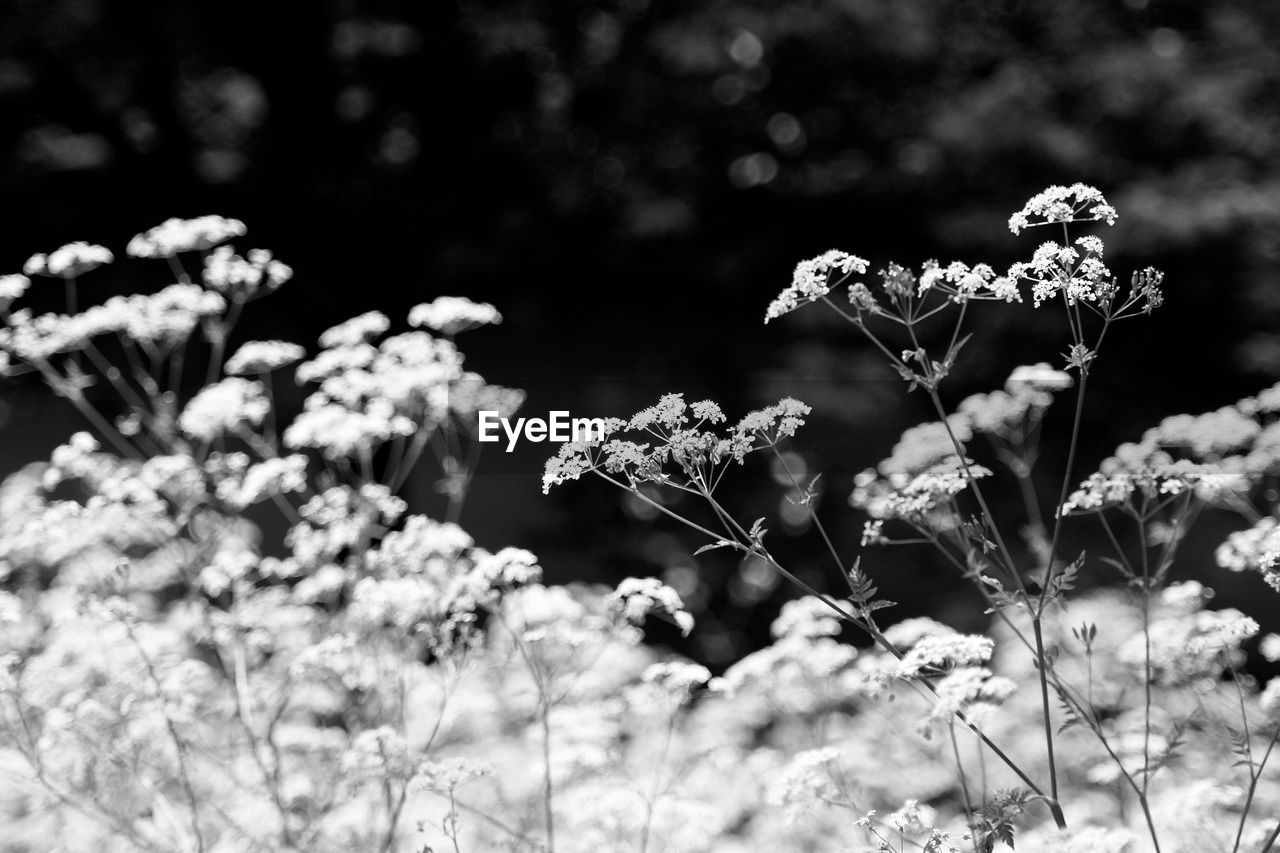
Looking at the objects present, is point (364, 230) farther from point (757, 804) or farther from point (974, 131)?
point (757, 804)

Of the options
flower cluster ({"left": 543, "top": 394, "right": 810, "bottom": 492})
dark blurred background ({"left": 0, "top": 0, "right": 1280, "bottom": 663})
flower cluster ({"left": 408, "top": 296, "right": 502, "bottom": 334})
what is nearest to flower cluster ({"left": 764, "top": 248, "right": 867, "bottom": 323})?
flower cluster ({"left": 543, "top": 394, "right": 810, "bottom": 492})

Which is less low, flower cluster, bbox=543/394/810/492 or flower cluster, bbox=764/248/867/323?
flower cluster, bbox=764/248/867/323

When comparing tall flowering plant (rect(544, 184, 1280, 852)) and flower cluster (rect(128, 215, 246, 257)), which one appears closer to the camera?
tall flowering plant (rect(544, 184, 1280, 852))

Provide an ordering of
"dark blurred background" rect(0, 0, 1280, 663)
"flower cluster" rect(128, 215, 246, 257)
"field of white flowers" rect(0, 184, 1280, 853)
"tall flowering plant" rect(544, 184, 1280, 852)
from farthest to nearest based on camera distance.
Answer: "dark blurred background" rect(0, 0, 1280, 663), "flower cluster" rect(128, 215, 246, 257), "field of white flowers" rect(0, 184, 1280, 853), "tall flowering plant" rect(544, 184, 1280, 852)

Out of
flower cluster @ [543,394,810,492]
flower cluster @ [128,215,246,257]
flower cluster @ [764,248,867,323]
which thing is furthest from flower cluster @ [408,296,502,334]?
flower cluster @ [764,248,867,323]

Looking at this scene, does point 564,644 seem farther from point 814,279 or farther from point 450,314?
point 814,279

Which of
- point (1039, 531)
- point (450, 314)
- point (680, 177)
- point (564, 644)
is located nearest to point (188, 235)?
point (450, 314)

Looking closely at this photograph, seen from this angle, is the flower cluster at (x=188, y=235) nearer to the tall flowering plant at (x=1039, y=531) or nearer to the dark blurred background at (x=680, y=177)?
the tall flowering plant at (x=1039, y=531)

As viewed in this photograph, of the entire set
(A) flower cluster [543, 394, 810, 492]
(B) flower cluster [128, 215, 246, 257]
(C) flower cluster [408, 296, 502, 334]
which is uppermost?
(B) flower cluster [128, 215, 246, 257]

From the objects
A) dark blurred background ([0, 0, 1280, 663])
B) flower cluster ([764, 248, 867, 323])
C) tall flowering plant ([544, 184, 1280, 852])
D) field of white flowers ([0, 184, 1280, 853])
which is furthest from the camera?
dark blurred background ([0, 0, 1280, 663])

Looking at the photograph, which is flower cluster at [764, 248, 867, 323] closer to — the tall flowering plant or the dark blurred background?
the tall flowering plant
